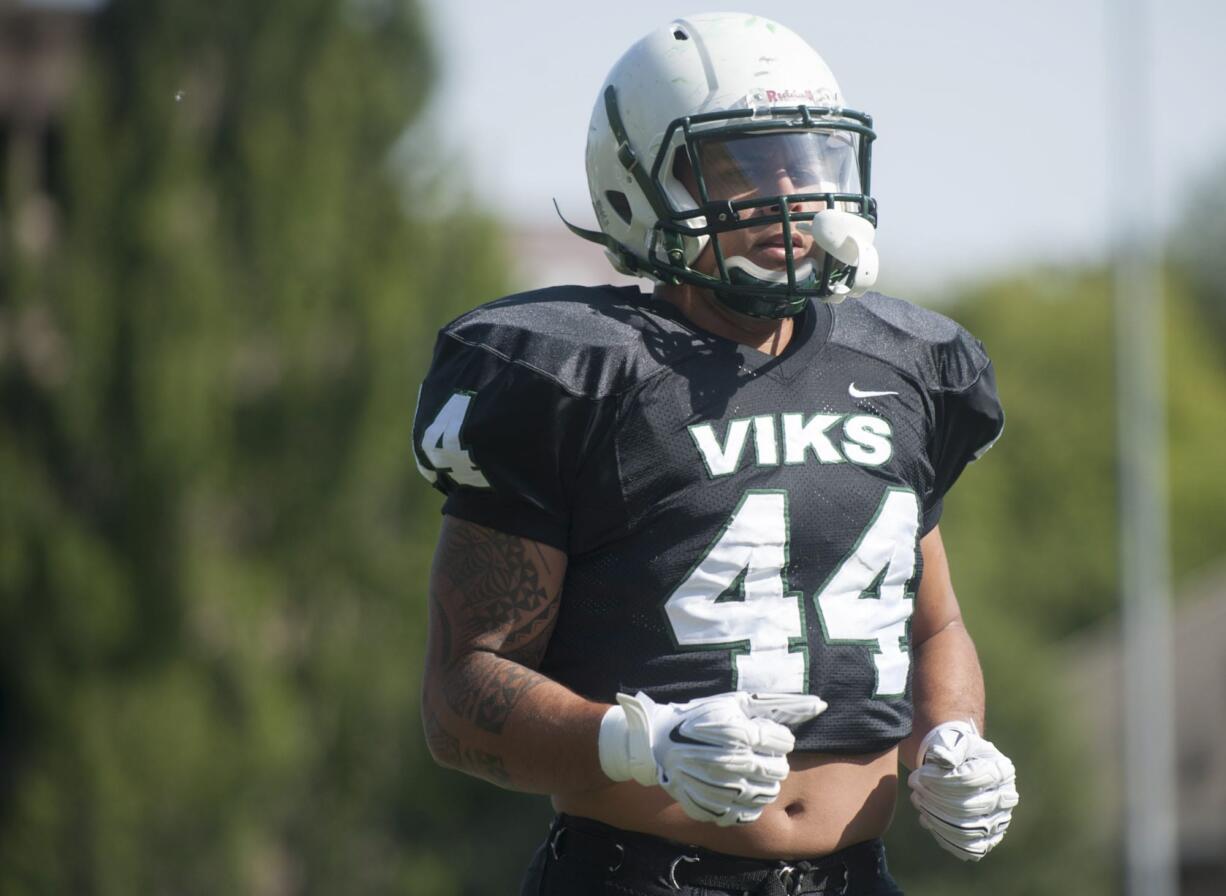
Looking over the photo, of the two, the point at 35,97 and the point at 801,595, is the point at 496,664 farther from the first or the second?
the point at 35,97

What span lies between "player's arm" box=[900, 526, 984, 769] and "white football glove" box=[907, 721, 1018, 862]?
127 mm

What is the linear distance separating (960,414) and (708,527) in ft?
2.00

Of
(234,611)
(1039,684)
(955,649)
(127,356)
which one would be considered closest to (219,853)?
(234,611)

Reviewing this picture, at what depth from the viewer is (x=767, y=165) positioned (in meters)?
2.94

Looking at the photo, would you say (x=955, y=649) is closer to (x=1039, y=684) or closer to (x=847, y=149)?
(x=847, y=149)

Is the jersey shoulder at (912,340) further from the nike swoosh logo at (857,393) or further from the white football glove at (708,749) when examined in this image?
the white football glove at (708,749)

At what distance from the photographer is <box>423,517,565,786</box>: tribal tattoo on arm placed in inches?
108

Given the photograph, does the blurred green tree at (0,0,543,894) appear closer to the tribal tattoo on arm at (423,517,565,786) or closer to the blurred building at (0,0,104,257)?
the blurred building at (0,0,104,257)

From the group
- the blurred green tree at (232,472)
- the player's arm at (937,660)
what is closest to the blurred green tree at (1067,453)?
the blurred green tree at (232,472)

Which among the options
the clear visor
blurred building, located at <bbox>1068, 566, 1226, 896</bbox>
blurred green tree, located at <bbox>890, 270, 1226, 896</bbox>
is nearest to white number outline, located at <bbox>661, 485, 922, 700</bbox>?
the clear visor

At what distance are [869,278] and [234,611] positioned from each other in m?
16.8

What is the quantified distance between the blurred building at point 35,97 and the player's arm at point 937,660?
56.5 ft

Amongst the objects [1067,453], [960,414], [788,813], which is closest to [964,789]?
[788,813]

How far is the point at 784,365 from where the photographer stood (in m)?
2.91
